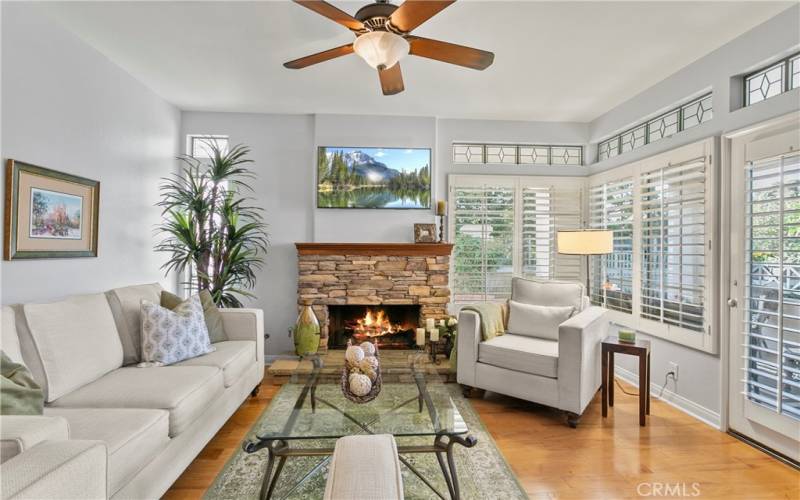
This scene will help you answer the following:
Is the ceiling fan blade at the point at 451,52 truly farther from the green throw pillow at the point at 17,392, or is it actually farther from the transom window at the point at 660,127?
the green throw pillow at the point at 17,392

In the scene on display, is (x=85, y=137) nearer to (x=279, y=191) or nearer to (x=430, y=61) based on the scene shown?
(x=279, y=191)

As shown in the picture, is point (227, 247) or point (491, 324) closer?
point (491, 324)

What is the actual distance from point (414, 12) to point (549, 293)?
8.48ft

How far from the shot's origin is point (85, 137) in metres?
2.79

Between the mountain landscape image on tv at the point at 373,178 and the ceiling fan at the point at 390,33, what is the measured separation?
2037mm

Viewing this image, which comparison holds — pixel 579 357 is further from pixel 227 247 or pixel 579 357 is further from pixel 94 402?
pixel 227 247

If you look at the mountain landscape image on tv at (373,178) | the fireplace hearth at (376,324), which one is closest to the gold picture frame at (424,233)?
the mountain landscape image on tv at (373,178)

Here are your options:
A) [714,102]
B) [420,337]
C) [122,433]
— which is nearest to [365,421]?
[122,433]

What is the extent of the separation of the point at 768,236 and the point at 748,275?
28 cm

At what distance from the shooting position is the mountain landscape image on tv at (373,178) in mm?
4277

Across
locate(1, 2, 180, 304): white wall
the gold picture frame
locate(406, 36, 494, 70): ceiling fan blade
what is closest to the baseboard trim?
the gold picture frame

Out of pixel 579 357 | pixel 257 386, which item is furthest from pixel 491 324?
pixel 257 386

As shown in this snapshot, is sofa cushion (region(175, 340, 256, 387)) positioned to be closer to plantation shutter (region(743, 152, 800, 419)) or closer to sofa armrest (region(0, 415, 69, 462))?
sofa armrest (region(0, 415, 69, 462))

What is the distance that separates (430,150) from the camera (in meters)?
4.34
